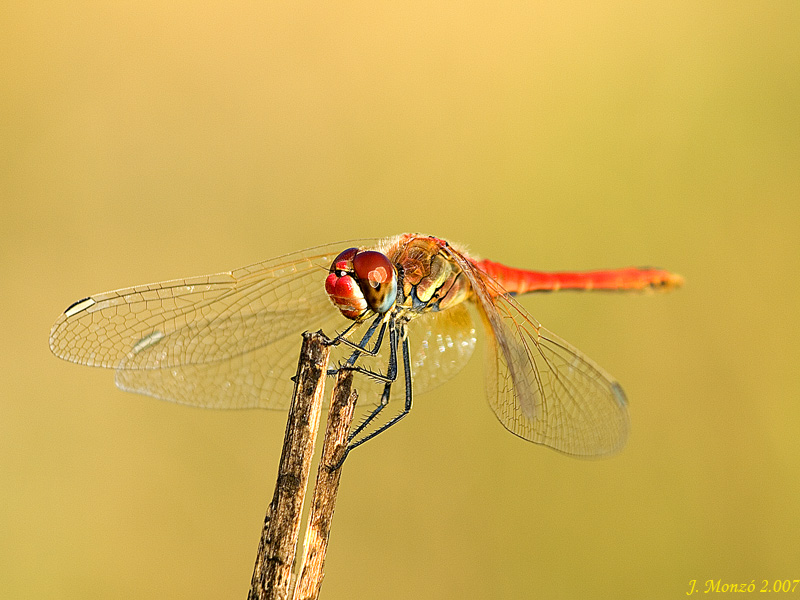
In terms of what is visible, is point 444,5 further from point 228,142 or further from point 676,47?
point 228,142

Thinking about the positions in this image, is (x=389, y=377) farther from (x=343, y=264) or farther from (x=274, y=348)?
(x=274, y=348)

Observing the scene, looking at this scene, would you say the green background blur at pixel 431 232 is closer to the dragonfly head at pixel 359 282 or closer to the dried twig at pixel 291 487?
the dragonfly head at pixel 359 282

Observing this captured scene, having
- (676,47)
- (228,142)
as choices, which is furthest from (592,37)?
(228,142)

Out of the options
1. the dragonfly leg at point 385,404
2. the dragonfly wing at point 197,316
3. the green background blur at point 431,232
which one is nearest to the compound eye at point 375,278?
the dragonfly leg at point 385,404

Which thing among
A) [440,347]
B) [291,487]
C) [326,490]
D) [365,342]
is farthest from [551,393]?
[291,487]

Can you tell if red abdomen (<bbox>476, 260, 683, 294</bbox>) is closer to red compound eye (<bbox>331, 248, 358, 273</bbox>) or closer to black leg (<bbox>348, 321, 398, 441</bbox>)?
black leg (<bbox>348, 321, 398, 441</bbox>)

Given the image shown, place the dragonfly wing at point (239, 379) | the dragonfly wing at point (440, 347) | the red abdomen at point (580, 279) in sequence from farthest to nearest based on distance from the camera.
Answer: the red abdomen at point (580, 279) → the dragonfly wing at point (440, 347) → the dragonfly wing at point (239, 379)
